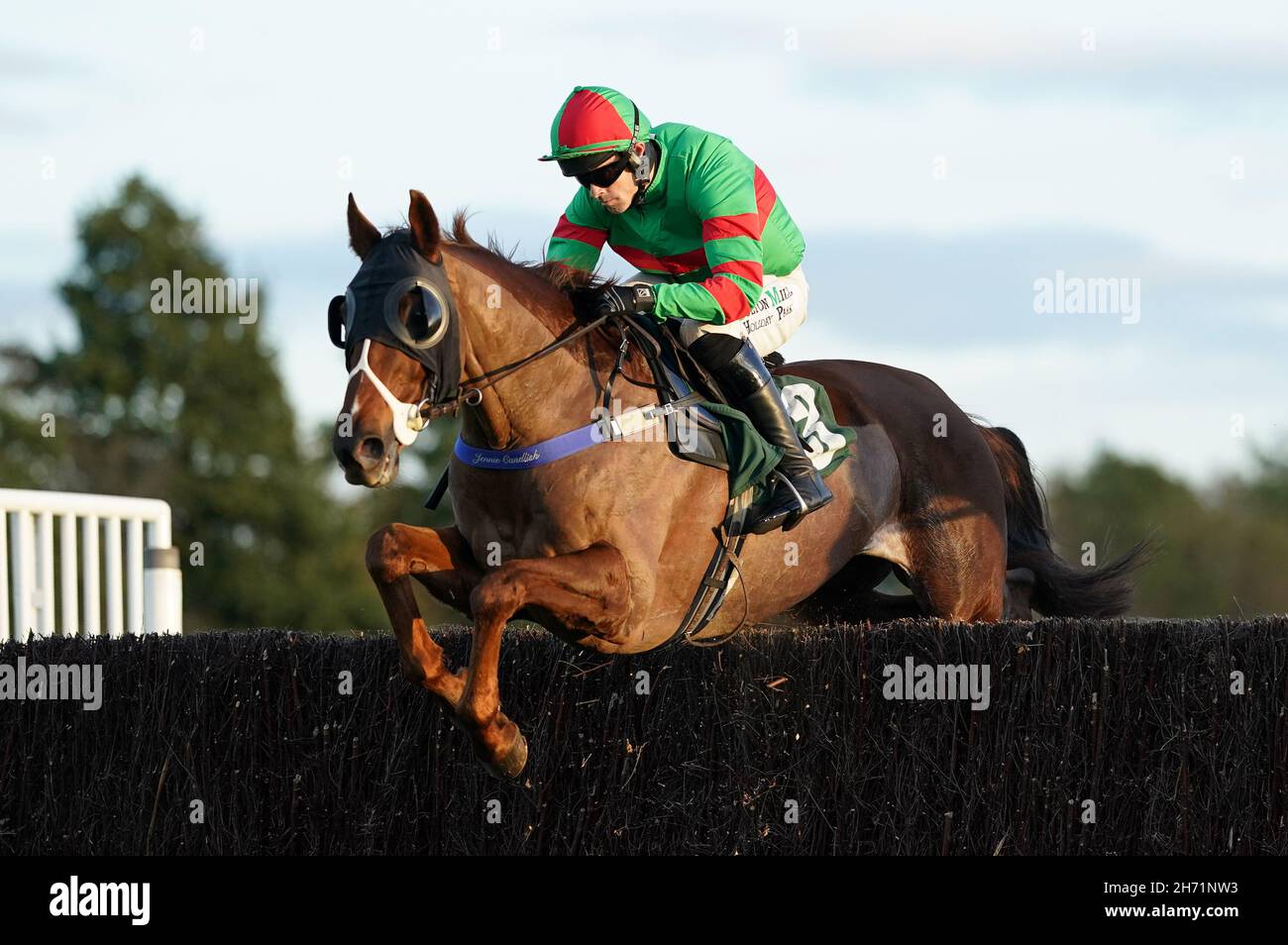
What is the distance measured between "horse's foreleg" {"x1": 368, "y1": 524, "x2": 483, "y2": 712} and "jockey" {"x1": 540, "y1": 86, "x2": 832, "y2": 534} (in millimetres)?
1054

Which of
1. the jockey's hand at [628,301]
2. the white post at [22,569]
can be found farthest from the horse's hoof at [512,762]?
the white post at [22,569]

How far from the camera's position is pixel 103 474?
35.9 metres

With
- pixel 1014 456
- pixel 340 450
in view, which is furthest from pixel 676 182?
pixel 1014 456

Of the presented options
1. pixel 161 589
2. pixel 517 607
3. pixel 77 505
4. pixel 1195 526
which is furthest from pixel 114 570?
pixel 1195 526

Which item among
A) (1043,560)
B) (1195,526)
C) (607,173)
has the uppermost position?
(607,173)

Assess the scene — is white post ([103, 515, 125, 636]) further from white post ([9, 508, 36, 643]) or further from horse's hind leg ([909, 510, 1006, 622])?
horse's hind leg ([909, 510, 1006, 622])

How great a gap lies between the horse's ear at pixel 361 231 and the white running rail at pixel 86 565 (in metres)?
4.09

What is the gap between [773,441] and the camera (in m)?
6.45

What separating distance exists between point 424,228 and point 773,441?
5.61ft

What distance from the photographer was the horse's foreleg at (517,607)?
5375 mm

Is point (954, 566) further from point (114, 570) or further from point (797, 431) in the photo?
point (114, 570)

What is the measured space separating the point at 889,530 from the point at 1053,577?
1.25 metres

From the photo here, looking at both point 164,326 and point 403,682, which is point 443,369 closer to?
point 403,682

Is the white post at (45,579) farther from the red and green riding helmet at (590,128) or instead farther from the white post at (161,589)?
the red and green riding helmet at (590,128)
